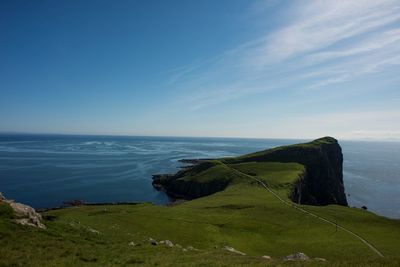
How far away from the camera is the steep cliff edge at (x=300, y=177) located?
118m

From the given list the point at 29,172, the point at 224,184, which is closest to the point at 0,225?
the point at 224,184

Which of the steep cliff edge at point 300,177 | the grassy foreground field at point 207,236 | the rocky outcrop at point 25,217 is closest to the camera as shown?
the grassy foreground field at point 207,236

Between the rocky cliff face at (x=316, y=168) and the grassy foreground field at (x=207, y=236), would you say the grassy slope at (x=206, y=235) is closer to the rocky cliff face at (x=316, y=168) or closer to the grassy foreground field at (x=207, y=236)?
the grassy foreground field at (x=207, y=236)

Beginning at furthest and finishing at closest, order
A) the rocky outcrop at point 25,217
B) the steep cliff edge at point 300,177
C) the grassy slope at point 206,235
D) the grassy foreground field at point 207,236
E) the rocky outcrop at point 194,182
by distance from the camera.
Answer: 1. the steep cliff edge at point 300,177
2. the rocky outcrop at point 194,182
3. the rocky outcrop at point 25,217
4. the grassy slope at point 206,235
5. the grassy foreground field at point 207,236

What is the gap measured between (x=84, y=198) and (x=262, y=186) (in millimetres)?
61243

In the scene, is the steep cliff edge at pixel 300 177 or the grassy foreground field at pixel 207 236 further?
the steep cliff edge at pixel 300 177

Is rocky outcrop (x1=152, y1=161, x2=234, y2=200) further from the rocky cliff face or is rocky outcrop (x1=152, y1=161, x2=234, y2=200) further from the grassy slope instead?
the grassy slope

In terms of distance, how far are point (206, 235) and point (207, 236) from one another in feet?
1.32

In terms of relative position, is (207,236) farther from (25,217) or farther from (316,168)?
(316,168)

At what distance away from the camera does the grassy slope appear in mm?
21562

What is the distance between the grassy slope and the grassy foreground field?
0.06 m

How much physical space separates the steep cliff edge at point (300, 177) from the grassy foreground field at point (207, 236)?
18370mm

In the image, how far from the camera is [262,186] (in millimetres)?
102875

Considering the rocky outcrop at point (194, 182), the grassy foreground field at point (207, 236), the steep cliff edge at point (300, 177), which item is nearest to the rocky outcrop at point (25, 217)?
the grassy foreground field at point (207, 236)
